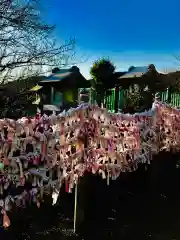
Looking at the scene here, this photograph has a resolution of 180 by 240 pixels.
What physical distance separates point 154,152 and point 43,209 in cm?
195

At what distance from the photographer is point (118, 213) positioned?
4.39 m

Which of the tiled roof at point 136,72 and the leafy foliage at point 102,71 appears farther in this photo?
the leafy foliage at point 102,71

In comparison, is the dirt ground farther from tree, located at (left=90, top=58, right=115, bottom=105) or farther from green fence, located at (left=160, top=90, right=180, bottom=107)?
→ tree, located at (left=90, top=58, right=115, bottom=105)

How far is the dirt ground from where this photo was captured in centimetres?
363

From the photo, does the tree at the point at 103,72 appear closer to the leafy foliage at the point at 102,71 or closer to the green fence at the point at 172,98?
the leafy foliage at the point at 102,71

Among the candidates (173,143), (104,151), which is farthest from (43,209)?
(173,143)

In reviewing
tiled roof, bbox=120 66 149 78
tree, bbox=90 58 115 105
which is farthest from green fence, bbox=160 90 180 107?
tree, bbox=90 58 115 105

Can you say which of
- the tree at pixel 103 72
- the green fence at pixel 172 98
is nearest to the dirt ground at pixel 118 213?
the green fence at pixel 172 98

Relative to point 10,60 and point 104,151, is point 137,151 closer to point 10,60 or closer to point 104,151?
point 104,151

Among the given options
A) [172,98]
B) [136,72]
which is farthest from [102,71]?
[172,98]

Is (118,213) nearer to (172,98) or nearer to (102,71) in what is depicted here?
(172,98)

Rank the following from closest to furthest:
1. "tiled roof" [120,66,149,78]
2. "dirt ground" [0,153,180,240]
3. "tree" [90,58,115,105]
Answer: "dirt ground" [0,153,180,240]
"tiled roof" [120,66,149,78]
"tree" [90,58,115,105]

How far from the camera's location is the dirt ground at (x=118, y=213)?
11.9ft

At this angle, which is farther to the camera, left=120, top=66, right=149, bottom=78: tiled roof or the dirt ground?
left=120, top=66, right=149, bottom=78: tiled roof
